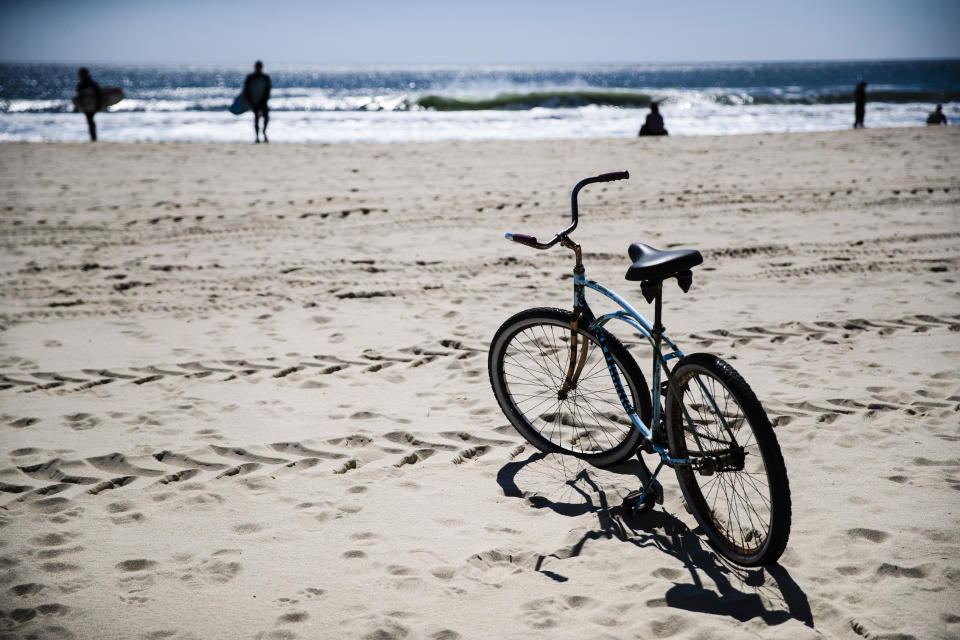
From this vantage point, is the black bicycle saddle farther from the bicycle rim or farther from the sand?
the sand

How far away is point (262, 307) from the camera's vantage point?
19.7 ft

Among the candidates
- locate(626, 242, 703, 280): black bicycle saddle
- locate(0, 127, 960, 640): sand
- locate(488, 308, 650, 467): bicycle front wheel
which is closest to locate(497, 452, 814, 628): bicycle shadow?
locate(0, 127, 960, 640): sand

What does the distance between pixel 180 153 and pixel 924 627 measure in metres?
15.3

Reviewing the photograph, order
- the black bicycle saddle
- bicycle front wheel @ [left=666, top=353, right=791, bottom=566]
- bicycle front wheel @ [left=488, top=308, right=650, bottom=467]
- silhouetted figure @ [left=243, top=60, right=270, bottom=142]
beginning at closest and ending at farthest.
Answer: bicycle front wheel @ [left=666, top=353, right=791, bottom=566] → the black bicycle saddle → bicycle front wheel @ [left=488, top=308, right=650, bottom=467] → silhouetted figure @ [left=243, top=60, right=270, bottom=142]

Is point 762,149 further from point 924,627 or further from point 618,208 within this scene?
point 924,627

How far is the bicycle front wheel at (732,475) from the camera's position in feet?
8.19

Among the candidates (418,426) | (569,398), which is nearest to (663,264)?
(569,398)

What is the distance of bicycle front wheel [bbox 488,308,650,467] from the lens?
324 centimetres

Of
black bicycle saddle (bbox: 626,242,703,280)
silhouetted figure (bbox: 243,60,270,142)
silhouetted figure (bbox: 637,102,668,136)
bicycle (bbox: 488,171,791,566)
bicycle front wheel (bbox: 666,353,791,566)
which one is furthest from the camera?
silhouetted figure (bbox: 637,102,668,136)

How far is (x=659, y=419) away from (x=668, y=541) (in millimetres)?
540

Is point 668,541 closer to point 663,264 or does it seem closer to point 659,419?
point 659,419

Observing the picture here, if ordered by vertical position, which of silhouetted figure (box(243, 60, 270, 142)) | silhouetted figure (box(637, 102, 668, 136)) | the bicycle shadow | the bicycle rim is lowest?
the bicycle shadow

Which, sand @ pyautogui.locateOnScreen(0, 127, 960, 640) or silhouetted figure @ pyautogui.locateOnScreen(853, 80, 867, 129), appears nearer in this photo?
sand @ pyautogui.locateOnScreen(0, 127, 960, 640)

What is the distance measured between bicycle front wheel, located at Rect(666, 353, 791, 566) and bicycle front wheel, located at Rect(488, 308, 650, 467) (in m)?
0.34
